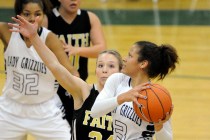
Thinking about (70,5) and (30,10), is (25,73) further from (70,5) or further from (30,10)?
(70,5)

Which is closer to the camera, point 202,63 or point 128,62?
point 128,62

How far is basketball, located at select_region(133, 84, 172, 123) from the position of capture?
3416 mm

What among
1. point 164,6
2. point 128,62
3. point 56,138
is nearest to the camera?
point 128,62

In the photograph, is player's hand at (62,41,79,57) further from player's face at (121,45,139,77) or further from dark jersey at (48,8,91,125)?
player's face at (121,45,139,77)

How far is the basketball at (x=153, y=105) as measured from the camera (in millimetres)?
3416

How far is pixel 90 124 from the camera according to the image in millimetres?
4293

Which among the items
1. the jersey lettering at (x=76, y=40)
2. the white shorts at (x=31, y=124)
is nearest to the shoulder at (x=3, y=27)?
the white shorts at (x=31, y=124)

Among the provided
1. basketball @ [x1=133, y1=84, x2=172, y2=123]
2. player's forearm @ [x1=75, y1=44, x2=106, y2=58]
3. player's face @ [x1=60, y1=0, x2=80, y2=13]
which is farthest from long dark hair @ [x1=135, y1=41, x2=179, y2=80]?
player's face @ [x1=60, y1=0, x2=80, y2=13]

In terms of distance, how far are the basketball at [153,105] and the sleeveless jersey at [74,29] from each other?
2.16m

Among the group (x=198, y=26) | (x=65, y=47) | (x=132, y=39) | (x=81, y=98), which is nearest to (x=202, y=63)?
(x=132, y=39)

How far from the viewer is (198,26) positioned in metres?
11.5

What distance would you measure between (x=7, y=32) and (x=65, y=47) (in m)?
0.56

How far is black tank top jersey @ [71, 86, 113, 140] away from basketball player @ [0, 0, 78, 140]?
0.50m

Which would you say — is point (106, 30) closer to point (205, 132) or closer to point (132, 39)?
point (132, 39)
